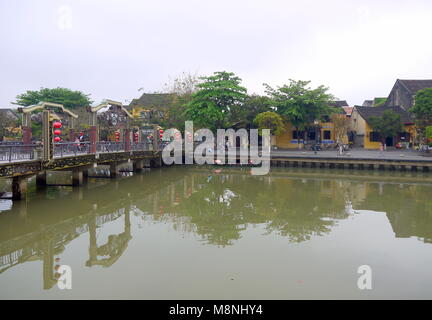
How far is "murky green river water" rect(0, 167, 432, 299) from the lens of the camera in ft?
22.1

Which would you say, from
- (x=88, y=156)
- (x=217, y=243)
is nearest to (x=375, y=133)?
(x=88, y=156)

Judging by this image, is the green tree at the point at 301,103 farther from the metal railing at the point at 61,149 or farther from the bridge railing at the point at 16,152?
the bridge railing at the point at 16,152

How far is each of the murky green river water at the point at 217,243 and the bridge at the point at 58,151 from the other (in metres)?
1.18

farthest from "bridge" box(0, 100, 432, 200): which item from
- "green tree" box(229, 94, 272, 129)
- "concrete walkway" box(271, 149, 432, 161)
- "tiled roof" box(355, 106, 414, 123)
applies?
"tiled roof" box(355, 106, 414, 123)

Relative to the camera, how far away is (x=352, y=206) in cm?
1427

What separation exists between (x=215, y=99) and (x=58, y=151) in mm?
19099

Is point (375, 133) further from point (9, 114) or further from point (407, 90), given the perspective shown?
point (9, 114)

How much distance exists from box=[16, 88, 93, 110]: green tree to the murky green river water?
29006mm

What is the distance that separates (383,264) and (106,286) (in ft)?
19.9

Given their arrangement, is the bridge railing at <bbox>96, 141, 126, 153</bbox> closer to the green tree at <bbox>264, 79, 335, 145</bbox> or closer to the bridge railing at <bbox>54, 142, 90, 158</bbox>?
the bridge railing at <bbox>54, 142, 90, 158</bbox>

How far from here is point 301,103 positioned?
112 ft

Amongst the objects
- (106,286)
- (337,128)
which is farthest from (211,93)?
(106,286)

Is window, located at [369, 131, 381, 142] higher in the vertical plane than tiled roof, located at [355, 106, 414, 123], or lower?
lower

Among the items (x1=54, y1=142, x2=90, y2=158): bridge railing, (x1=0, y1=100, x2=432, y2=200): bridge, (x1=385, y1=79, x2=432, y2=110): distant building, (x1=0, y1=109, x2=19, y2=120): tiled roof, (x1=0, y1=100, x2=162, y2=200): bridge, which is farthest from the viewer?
(x1=385, y1=79, x2=432, y2=110): distant building
